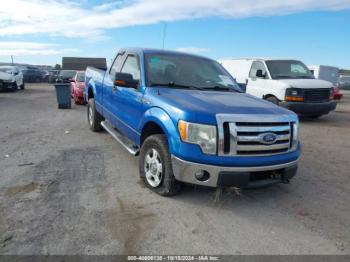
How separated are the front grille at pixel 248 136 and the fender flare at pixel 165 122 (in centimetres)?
54

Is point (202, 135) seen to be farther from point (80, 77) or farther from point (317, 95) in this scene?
point (80, 77)

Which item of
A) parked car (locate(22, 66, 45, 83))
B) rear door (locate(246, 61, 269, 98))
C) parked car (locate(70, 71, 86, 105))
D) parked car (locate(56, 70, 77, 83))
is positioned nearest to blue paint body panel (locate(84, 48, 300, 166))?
rear door (locate(246, 61, 269, 98))

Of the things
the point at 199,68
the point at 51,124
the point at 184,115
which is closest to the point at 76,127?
the point at 51,124

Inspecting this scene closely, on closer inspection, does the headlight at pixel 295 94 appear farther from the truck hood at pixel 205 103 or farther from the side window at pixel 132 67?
the side window at pixel 132 67

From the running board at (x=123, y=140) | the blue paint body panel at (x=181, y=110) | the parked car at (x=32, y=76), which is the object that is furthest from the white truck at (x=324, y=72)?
the parked car at (x=32, y=76)

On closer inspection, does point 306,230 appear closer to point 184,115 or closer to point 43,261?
point 184,115

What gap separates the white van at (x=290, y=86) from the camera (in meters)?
10.7

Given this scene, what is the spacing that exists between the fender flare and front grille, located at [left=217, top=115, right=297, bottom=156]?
541mm

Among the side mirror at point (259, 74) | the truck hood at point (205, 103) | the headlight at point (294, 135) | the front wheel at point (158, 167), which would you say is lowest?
the front wheel at point (158, 167)

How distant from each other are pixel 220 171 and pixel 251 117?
2.37ft

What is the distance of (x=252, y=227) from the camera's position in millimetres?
3803

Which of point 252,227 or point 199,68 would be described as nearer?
point 252,227

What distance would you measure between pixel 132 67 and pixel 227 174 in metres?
2.77

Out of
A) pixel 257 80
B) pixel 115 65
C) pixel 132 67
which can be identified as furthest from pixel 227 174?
pixel 257 80
